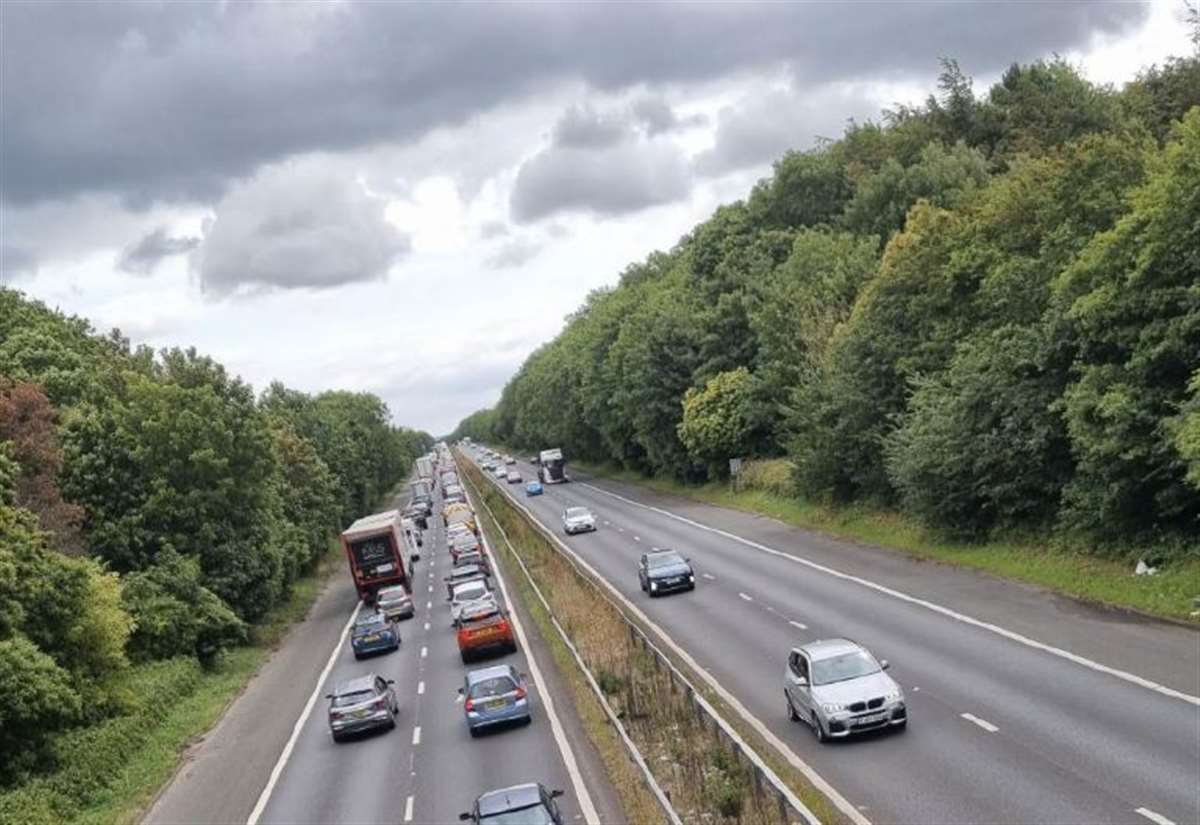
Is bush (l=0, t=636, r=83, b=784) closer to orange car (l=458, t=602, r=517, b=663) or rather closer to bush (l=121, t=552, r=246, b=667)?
bush (l=121, t=552, r=246, b=667)

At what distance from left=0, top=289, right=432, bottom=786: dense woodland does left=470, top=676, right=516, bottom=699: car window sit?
898 cm

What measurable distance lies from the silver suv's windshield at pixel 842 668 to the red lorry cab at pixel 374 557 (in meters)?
33.5

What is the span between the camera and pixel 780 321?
6781 cm

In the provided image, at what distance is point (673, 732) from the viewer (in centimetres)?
2162

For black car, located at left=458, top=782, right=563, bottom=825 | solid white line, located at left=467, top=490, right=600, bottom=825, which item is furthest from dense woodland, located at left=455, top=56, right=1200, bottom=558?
black car, located at left=458, top=782, right=563, bottom=825

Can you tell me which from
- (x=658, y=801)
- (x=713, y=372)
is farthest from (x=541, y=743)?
(x=713, y=372)

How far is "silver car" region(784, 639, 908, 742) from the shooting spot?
2023 cm

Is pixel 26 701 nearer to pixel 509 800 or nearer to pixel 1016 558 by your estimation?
pixel 509 800

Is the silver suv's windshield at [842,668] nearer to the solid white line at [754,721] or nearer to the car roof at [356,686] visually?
the solid white line at [754,721]

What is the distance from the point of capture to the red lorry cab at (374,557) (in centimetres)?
5228

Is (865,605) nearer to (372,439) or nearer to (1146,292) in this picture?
(1146,292)

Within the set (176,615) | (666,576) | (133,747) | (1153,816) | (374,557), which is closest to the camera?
(1153,816)

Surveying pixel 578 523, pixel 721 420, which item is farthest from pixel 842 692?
pixel 721 420

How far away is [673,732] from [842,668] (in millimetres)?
3208
